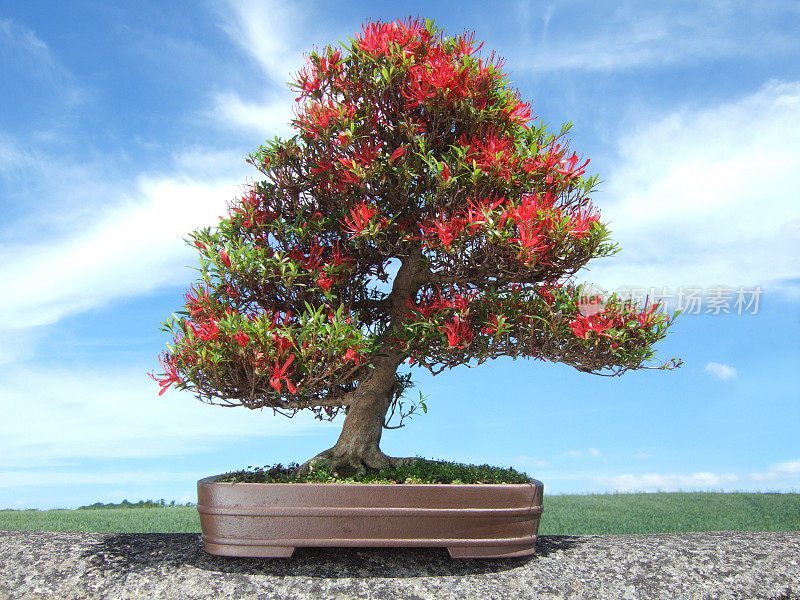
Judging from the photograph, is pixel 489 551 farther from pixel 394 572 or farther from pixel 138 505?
pixel 138 505

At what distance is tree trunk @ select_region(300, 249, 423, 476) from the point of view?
389 cm

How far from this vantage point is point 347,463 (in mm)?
3896

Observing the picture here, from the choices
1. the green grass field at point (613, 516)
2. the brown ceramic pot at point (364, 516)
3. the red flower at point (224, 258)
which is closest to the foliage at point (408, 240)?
the red flower at point (224, 258)

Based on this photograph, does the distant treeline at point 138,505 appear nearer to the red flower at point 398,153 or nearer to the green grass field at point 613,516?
the green grass field at point 613,516

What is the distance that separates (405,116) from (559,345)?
5.13 ft

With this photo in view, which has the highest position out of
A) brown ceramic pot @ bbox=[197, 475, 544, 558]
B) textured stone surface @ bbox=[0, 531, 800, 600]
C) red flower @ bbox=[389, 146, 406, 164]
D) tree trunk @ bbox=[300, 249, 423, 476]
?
red flower @ bbox=[389, 146, 406, 164]

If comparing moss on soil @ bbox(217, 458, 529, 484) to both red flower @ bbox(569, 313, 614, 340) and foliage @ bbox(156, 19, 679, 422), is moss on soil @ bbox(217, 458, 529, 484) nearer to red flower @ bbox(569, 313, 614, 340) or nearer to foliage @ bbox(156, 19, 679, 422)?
foliage @ bbox(156, 19, 679, 422)

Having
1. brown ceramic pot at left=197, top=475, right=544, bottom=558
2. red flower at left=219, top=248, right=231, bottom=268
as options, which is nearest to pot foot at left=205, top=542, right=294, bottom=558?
brown ceramic pot at left=197, top=475, right=544, bottom=558

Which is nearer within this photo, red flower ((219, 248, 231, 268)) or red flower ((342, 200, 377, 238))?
red flower ((342, 200, 377, 238))

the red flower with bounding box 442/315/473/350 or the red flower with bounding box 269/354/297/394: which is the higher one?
the red flower with bounding box 442/315/473/350

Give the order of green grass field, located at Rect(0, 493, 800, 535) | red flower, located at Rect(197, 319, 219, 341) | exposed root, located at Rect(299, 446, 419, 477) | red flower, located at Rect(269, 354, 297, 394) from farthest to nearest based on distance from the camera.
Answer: green grass field, located at Rect(0, 493, 800, 535) < exposed root, located at Rect(299, 446, 419, 477) < red flower, located at Rect(197, 319, 219, 341) < red flower, located at Rect(269, 354, 297, 394)

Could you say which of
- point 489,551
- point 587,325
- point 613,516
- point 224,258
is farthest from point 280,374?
point 613,516

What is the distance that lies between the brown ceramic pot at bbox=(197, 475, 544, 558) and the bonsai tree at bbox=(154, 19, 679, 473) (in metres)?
0.54

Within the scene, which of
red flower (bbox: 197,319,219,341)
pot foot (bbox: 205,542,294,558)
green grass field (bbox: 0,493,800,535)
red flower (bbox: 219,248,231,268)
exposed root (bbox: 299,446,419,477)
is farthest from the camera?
green grass field (bbox: 0,493,800,535)
